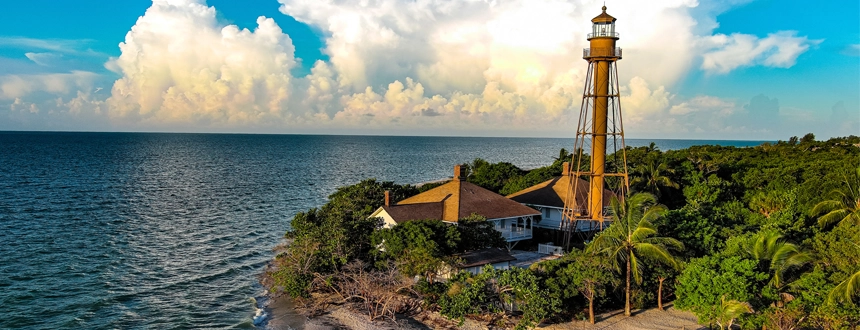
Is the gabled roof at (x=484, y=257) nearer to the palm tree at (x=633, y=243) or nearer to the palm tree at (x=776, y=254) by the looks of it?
the palm tree at (x=633, y=243)

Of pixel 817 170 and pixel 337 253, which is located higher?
A: pixel 817 170

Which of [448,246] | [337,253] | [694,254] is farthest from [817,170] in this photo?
[337,253]

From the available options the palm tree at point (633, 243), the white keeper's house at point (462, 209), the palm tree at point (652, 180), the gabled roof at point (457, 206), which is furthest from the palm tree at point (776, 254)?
the palm tree at point (652, 180)

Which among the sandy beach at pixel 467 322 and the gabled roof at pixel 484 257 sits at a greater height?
the gabled roof at pixel 484 257

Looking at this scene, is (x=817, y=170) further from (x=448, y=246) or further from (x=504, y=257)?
(x=448, y=246)

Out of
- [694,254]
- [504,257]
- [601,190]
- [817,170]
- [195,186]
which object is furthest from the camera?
[195,186]

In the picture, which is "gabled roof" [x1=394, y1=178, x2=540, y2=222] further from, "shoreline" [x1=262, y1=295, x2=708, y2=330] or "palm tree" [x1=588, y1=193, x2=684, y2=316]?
"palm tree" [x1=588, y1=193, x2=684, y2=316]
